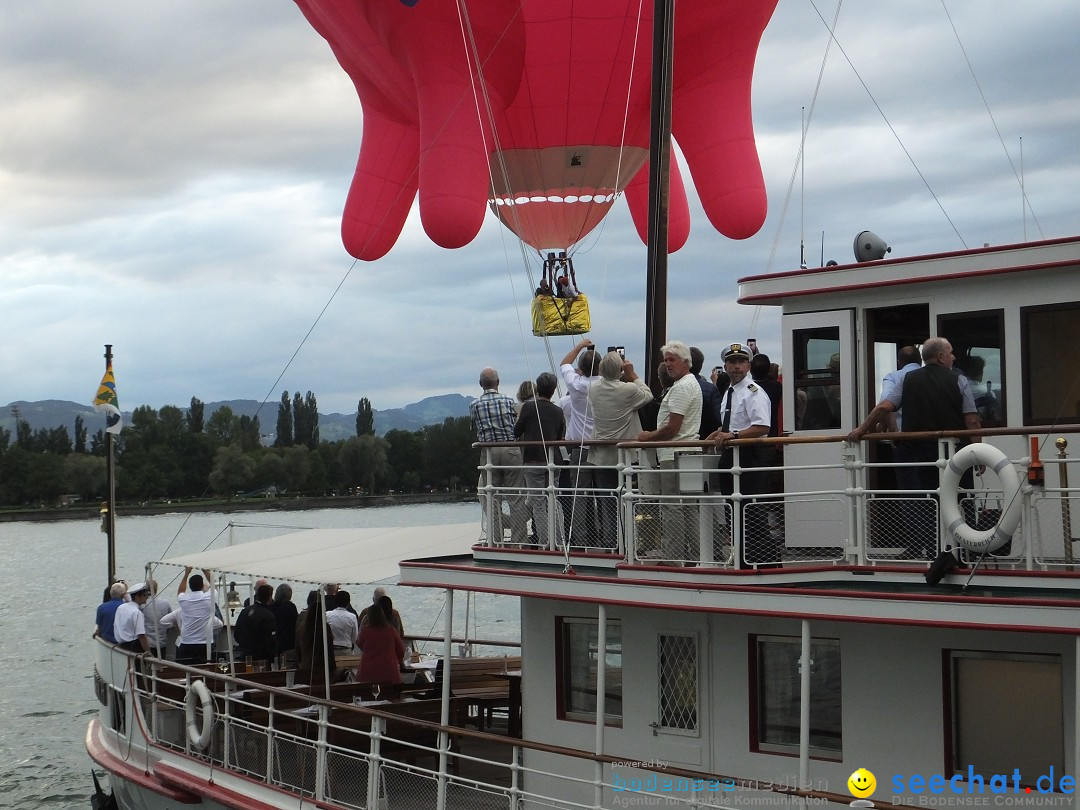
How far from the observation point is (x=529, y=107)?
18.6 m

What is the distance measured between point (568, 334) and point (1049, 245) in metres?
10.9

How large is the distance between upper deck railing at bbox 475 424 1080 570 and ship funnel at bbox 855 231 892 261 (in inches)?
65.9

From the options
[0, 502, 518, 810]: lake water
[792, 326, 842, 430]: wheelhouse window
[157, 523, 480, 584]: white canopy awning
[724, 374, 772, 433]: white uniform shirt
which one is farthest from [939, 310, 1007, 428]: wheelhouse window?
[0, 502, 518, 810]: lake water

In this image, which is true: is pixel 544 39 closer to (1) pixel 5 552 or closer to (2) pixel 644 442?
(2) pixel 644 442

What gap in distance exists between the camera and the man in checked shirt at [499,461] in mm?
12148

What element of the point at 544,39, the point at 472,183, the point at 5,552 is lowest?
the point at 5,552

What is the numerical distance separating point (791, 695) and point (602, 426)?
2.64 m

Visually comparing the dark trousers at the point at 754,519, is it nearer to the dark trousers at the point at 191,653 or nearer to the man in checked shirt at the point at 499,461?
the man in checked shirt at the point at 499,461

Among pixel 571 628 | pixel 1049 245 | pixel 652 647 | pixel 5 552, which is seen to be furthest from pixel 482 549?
pixel 5 552

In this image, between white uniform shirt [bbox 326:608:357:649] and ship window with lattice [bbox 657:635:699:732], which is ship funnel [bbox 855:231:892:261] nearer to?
ship window with lattice [bbox 657:635:699:732]

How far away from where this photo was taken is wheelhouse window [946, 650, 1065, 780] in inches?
352

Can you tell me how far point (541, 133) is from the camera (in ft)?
62.2

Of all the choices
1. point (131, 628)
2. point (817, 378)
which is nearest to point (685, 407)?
point (817, 378)

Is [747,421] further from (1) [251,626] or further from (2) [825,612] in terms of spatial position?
(1) [251,626]
